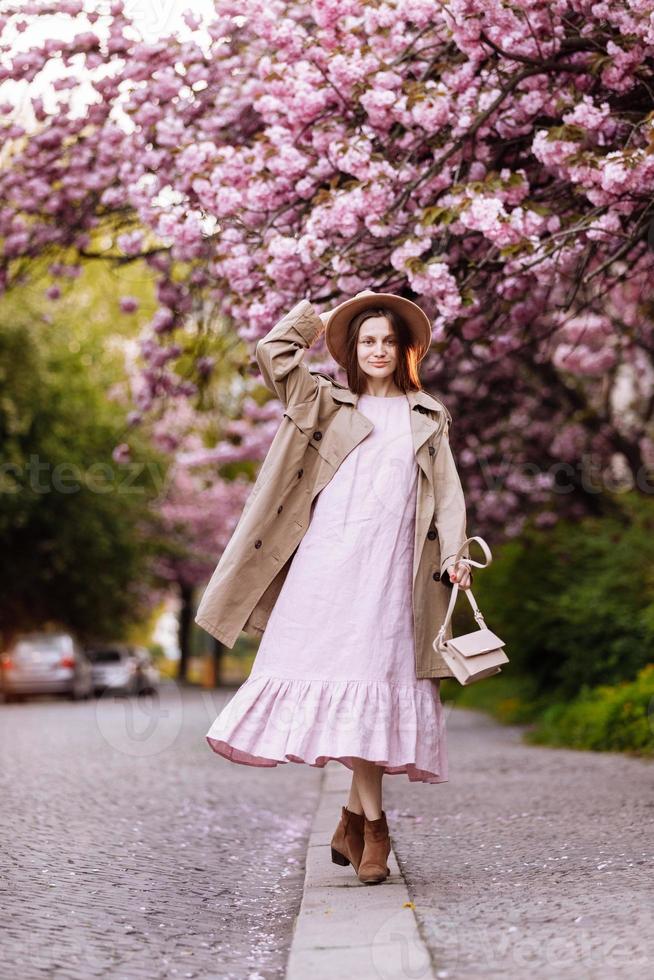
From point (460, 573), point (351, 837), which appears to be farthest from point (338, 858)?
point (460, 573)

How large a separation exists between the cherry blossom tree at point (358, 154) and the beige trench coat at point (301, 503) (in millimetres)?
1909

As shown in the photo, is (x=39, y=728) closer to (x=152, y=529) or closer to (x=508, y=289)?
(x=508, y=289)

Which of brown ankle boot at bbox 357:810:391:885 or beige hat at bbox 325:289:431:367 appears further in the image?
beige hat at bbox 325:289:431:367

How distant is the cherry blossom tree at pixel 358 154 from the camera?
705cm

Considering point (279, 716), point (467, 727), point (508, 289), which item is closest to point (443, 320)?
point (508, 289)

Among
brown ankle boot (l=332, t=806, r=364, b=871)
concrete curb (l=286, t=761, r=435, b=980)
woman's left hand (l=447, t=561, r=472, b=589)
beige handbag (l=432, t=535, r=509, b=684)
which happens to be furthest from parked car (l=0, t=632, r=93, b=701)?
beige handbag (l=432, t=535, r=509, b=684)

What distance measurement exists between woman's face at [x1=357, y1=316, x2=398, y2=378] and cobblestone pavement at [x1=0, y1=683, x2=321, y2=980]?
1.94 metres

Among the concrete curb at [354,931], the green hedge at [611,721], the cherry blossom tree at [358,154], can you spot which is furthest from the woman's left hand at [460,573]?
the green hedge at [611,721]

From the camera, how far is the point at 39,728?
1620 centimetres

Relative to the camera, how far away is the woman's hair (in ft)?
18.0

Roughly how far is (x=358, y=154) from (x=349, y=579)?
309 centimetres

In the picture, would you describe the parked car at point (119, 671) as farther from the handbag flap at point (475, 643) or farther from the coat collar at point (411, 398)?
the handbag flap at point (475, 643)

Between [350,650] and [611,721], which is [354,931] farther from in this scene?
[611,721]

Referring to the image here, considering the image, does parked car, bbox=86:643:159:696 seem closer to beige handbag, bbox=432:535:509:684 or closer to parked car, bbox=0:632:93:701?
parked car, bbox=0:632:93:701
